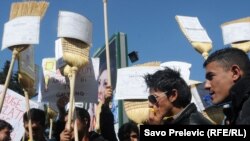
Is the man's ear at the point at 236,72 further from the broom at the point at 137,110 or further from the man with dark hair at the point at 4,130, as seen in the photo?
the man with dark hair at the point at 4,130

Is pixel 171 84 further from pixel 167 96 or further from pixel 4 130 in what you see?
pixel 4 130

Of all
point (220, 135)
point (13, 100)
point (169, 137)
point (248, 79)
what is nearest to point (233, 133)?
point (220, 135)

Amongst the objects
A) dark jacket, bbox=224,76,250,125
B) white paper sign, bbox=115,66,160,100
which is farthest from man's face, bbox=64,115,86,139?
dark jacket, bbox=224,76,250,125

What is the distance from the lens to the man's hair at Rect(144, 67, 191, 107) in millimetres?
2750

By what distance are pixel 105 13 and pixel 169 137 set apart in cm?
271

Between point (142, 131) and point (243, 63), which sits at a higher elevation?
point (243, 63)

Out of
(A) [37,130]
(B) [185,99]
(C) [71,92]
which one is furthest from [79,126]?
(B) [185,99]

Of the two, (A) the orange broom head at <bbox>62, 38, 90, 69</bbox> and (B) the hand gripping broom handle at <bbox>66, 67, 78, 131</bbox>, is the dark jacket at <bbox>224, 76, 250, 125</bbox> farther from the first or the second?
(A) the orange broom head at <bbox>62, 38, 90, 69</bbox>

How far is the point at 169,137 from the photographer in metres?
1.68

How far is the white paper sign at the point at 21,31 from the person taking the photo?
156 inches

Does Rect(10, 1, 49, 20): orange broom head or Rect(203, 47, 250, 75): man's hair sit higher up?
Rect(10, 1, 49, 20): orange broom head

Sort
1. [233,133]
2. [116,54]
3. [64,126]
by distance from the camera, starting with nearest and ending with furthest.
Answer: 1. [233,133]
2. [64,126]
3. [116,54]

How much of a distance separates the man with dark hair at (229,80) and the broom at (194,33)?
182cm

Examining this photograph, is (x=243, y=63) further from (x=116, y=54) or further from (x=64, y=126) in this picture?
(x=116, y=54)
